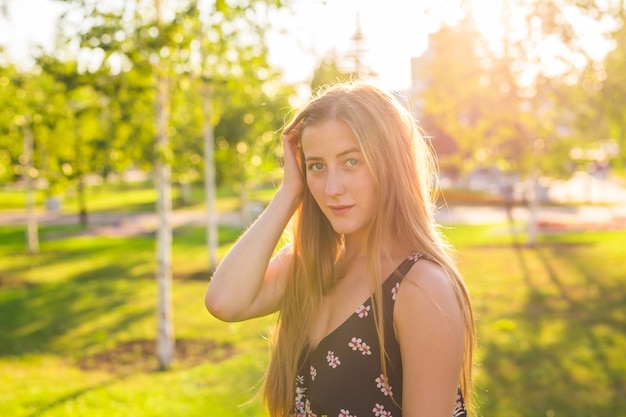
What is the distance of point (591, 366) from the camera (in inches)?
330

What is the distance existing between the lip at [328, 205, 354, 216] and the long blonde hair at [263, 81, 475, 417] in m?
0.11

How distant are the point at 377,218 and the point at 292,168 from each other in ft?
1.50

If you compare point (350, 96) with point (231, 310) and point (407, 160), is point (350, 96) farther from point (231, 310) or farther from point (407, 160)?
point (231, 310)

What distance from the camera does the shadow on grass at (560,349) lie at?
716 cm

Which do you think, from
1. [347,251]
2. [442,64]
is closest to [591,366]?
[347,251]

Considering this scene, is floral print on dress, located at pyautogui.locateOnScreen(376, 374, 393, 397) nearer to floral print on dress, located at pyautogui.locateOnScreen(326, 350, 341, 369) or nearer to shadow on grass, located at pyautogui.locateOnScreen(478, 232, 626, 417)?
floral print on dress, located at pyautogui.locateOnScreen(326, 350, 341, 369)

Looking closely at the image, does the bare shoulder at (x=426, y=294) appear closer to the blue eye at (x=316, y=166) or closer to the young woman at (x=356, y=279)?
the young woman at (x=356, y=279)

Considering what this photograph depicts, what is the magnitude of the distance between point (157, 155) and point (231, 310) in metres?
5.99

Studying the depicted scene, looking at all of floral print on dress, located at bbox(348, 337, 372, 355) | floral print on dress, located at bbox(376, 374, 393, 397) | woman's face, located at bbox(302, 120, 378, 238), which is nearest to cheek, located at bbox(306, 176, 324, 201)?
woman's face, located at bbox(302, 120, 378, 238)

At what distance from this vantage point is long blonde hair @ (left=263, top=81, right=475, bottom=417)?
7.16 ft

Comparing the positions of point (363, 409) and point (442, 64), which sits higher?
point (442, 64)

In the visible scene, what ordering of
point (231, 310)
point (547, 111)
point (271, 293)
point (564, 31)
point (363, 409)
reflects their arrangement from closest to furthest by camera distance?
point (363, 409) → point (231, 310) → point (271, 293) → point (564, 31) → point (547, 111)

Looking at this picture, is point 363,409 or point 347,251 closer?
point 363,409

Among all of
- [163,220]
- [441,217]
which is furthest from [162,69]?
[441,217]
